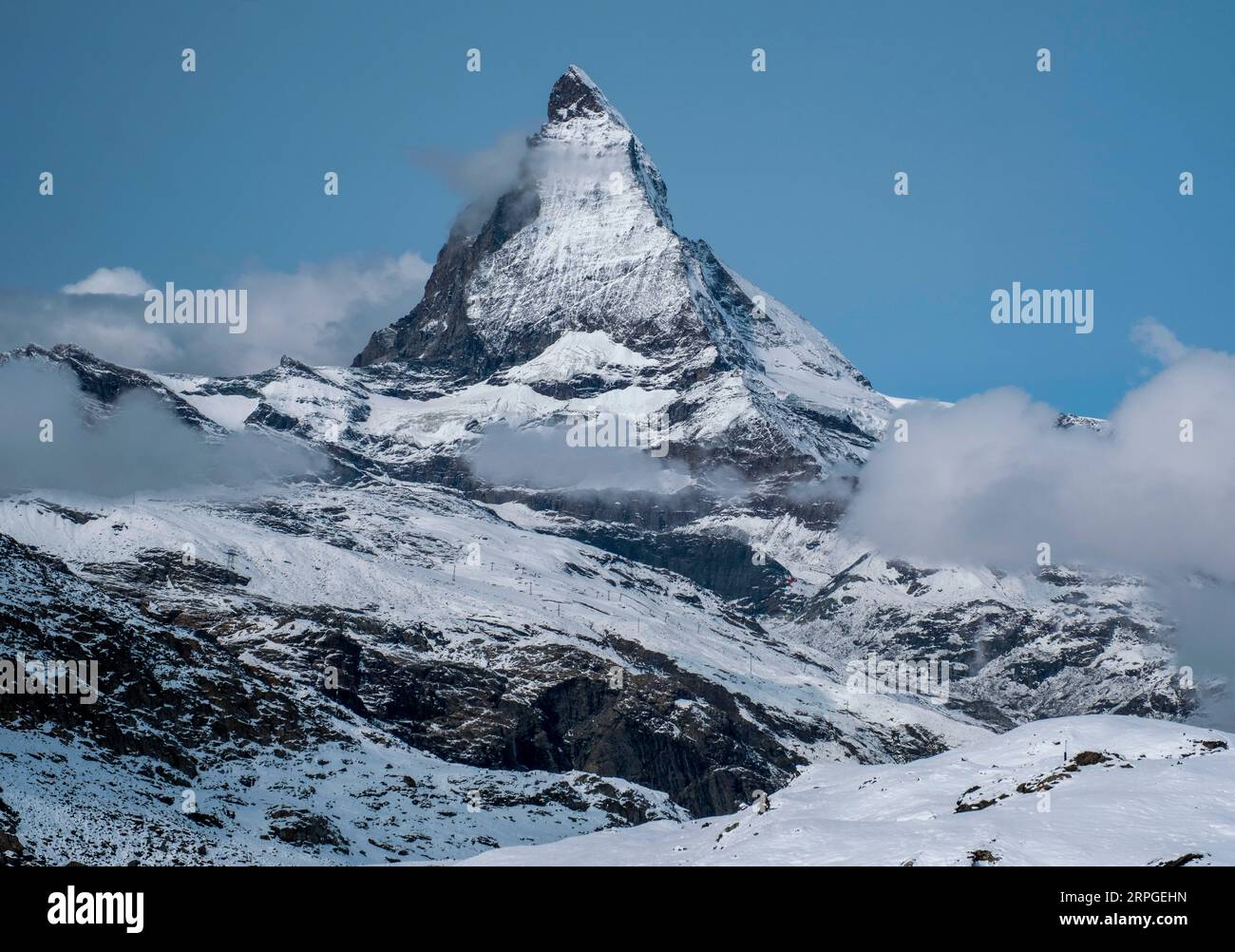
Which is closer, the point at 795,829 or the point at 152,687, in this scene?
the point at 795,829

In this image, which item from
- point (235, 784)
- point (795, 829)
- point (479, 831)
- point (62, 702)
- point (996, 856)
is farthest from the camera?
point (479, 831)

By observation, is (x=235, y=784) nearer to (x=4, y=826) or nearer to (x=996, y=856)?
(x=4, y=826)

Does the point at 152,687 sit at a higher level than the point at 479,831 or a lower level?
higher
